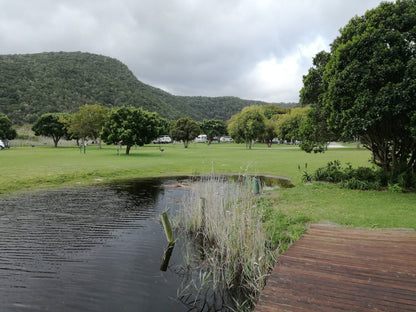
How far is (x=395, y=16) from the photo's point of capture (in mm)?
12148

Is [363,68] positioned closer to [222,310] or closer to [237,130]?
[222,310]

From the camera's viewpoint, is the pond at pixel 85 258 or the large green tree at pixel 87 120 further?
the large green tree at pixel 87 120

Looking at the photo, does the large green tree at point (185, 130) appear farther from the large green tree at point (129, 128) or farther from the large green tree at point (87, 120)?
the large green tree at point (129, 128)

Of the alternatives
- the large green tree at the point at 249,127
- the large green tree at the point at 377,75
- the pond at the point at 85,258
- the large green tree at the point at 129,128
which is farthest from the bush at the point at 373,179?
the large green tree at the point at 249,127

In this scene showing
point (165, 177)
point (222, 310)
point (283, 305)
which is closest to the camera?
point (283, 305)

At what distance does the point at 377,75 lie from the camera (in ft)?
39.0

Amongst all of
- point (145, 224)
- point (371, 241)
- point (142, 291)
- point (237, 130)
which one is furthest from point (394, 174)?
point (237, 130)

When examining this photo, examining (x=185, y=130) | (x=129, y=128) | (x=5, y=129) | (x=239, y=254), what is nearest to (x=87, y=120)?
(x=5, y=129)

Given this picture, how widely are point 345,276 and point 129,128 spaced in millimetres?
37932

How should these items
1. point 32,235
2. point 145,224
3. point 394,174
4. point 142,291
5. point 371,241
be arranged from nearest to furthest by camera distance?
point 142,291 < point 371,241 < point 32,235 < point 145,224 < point 394,174

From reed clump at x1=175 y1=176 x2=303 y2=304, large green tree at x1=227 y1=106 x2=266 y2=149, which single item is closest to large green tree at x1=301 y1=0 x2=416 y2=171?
reed clump at x1=175 y1=176 x2=303 y2=304

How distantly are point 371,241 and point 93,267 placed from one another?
22.4ft

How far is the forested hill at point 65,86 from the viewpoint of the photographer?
84125 mm

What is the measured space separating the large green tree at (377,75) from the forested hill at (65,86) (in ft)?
296
